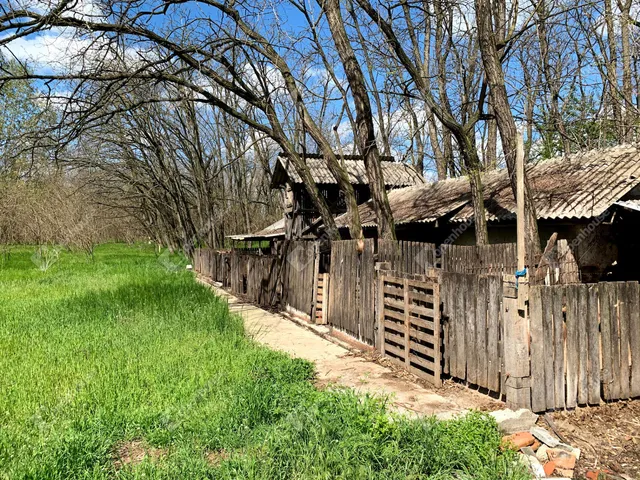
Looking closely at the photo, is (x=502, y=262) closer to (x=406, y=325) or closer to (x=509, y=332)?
(x=406, y=325)

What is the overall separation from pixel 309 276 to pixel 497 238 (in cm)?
507

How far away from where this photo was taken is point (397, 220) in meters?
15.1

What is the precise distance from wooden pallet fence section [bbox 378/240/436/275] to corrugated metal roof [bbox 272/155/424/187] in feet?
36.5

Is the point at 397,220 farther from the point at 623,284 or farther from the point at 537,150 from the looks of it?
the point at 537,150

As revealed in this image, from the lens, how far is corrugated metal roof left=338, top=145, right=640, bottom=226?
9742 mm

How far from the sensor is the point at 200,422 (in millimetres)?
4414

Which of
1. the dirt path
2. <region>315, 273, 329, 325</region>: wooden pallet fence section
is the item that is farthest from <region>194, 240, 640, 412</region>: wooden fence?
<region>315, 273, 329, 325</region>: wooden pallet fence section

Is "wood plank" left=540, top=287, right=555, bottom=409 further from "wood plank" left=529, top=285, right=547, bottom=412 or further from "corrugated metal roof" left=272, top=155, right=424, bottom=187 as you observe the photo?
"corrugated metal roof" left=272, top=155, right=424, bottom=187

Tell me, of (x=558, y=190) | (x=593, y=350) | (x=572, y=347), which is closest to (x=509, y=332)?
(x=572, y=347)

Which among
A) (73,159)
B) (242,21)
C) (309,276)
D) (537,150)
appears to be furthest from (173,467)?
(73,159)

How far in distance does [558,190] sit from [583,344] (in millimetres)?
6778

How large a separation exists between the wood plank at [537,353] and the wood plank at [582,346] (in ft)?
1.55

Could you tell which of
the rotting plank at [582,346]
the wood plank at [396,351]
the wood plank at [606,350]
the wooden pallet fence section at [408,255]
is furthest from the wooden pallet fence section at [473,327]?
the wooden pallet fence section at [408,255]

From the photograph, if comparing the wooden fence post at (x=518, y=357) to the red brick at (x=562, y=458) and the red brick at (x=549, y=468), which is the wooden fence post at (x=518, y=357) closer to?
the red brick at (x=562, y=458)
